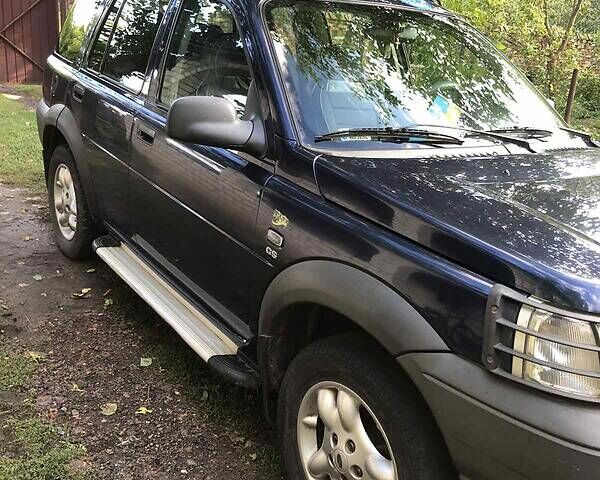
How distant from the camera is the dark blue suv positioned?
1875mm

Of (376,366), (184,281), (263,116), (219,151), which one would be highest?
(263,116)

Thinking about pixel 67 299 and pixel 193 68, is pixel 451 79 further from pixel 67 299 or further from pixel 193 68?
pixel 67 299

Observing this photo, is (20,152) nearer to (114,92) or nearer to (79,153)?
(79,153)

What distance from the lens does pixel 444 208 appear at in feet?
7.18

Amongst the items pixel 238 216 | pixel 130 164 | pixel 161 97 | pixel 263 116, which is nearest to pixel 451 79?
pixel 263 116

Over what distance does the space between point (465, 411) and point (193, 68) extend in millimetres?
2236

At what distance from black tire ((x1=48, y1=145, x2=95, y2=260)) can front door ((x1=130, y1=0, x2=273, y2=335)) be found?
3.11ft

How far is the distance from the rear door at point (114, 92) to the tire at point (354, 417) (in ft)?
5.95

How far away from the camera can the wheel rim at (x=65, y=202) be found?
4852 millimetres

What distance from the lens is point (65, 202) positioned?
4.98 m

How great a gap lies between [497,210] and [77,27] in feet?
12.3

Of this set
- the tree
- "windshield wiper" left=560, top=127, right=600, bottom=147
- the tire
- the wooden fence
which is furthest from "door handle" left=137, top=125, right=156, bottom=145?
the wooden fence

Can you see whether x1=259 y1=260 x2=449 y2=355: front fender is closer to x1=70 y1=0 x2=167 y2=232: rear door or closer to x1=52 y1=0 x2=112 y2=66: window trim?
x1=70 y1=0 x2=167 y2=232: rear door

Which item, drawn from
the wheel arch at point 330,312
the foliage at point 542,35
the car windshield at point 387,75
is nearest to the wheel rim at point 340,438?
the wheel arch at point 330,312
